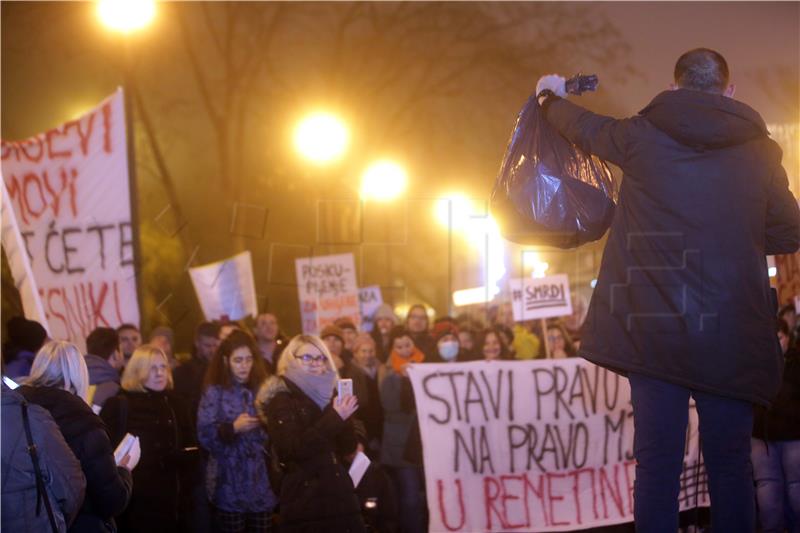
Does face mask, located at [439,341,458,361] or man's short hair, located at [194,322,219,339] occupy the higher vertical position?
man's short hair, located at [194,322,219,339]

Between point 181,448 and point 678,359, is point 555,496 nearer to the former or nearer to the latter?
point 181,448

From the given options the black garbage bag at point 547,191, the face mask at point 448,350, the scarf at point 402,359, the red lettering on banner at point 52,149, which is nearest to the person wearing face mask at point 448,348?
the face mask at point 448,350

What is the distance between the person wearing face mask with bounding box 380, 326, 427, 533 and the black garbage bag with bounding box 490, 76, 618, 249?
4.32 m

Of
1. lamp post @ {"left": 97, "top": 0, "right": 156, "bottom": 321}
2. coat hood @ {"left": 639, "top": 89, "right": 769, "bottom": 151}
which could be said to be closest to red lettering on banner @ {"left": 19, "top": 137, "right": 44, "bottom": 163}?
lamp post @ {"left": 97, "top": 0, "right": 156, "bottom": 321}

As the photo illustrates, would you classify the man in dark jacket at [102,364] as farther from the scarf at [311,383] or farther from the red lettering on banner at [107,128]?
the red lettering on banner at [107,128]

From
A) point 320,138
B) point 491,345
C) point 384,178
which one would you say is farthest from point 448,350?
point 384,178

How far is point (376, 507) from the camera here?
8219 mm

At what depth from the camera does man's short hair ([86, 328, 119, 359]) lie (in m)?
Answer: 8.10

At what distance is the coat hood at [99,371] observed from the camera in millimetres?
7344

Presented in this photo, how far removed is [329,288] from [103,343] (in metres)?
5.94

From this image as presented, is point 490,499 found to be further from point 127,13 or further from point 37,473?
point 127,13

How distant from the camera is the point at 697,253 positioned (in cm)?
367

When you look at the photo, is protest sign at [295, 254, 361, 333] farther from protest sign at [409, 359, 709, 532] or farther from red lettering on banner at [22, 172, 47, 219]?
protest sign at [409, 359, 709, 532]

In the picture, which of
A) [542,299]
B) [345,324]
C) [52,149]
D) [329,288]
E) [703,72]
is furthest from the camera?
[329,288]
